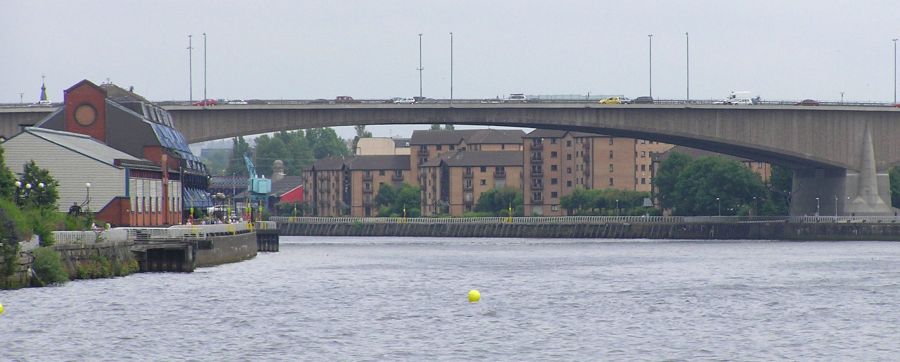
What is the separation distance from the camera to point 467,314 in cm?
6644

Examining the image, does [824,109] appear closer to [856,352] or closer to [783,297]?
[783,297]

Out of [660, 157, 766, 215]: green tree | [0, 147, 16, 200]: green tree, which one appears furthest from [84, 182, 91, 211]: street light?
[660, 157, 766, 215]: green tree

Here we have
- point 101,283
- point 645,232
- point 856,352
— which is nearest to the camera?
point 856,352

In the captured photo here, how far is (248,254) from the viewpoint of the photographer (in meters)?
112

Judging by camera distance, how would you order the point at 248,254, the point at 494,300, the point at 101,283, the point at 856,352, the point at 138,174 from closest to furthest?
the point at 856,352, the point at 494,300, the point at 101,283, the point at 138,174, the point at 248,254

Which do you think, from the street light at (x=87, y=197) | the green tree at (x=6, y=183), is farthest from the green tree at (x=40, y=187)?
the street light at (x=87, y=197)

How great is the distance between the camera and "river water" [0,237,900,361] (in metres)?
53.9

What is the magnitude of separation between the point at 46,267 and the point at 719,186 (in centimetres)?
11821

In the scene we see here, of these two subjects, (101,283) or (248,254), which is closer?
(101,283)

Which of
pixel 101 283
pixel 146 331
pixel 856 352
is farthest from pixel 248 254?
pixel 856 352

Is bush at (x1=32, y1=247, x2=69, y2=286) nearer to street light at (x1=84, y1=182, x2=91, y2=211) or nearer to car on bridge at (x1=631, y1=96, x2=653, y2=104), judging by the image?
street light at (x1=84, y1=182, x2=91, y2=211)

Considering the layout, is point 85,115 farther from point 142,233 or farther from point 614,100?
point 614,100

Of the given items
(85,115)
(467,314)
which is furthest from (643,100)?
(467,314)

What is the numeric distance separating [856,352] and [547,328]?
36.8ft
